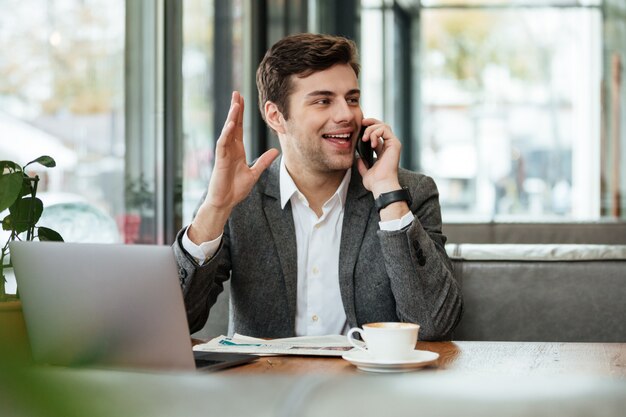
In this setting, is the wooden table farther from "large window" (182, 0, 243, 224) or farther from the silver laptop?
"large window" (182, 0, 243, 224)

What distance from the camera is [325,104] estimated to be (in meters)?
2.32

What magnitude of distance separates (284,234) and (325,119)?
0.32 metres

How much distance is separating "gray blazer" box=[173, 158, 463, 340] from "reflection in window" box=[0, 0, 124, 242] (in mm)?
696

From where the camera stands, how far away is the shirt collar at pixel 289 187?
2268 mm

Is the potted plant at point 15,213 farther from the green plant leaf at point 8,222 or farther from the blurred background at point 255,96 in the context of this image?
the blurred background at point 255,96

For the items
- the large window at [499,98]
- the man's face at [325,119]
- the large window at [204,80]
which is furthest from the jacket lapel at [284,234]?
the large window at [499,98]

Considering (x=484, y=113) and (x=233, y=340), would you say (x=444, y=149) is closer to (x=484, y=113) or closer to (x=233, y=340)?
(x=484, y=113)

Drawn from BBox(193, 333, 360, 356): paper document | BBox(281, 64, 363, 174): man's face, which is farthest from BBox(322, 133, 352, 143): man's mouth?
BBox(193, 333, 360, 356): paper document

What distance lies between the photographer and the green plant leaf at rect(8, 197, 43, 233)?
5.32ft

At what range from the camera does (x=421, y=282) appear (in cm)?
203

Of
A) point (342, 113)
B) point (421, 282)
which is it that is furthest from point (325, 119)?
point (421, 282)

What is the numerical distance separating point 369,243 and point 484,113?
9028 millimetres

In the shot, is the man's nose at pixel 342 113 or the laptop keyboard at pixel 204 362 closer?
the laptop keyboard at pixel 204 362

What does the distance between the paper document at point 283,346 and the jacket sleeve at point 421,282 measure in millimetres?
291
